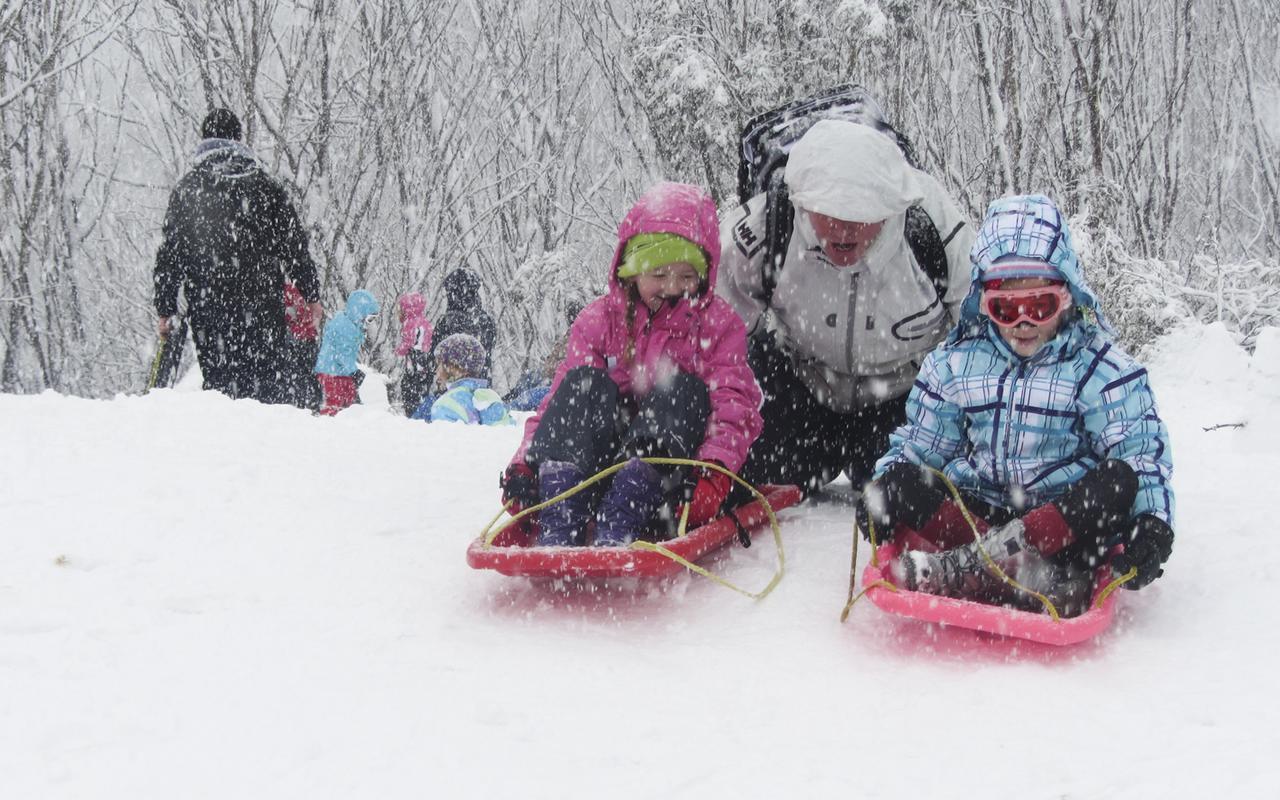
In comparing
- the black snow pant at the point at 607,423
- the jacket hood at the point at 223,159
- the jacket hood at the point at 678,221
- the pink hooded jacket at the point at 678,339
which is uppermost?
the jacket hood at the point at 223,159

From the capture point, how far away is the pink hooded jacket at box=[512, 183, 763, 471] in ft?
8.88

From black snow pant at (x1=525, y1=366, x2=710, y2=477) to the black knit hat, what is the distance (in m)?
2.88

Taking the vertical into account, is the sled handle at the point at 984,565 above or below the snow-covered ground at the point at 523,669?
above

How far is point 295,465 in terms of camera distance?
11.1 ft

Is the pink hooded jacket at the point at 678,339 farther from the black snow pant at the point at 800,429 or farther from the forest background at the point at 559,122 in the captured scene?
the forest background at the point at 559,122

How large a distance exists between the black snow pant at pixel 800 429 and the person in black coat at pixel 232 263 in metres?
2.48

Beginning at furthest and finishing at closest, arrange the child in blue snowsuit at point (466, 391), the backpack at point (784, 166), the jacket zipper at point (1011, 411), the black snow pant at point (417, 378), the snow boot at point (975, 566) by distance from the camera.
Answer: the black snow pant at point (417, 378), the child in blue snowsuit at point (466, 391), the backpack at point (784, 166), the jacket zipper at point (1011, 411), the snow boot at point (975, 566)

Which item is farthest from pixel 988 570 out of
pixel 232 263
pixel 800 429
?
pixel 232 263

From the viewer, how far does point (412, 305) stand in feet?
24.4

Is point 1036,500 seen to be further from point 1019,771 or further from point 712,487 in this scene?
point 1019,771

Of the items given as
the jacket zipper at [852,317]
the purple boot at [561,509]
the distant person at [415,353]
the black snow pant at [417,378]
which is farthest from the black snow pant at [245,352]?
the jacket zipper at [852,317]

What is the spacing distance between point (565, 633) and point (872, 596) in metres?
0.65

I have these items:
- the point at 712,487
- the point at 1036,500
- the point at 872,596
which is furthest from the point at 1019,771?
the point at 712,487

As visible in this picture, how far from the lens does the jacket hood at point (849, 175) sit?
2.49 metres
